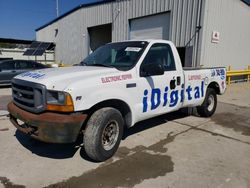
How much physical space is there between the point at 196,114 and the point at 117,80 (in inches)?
147

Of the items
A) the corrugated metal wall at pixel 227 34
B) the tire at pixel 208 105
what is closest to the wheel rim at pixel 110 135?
the tire at pixel 208 105

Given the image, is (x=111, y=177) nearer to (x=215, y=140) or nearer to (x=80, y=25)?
(x=215, y=140)

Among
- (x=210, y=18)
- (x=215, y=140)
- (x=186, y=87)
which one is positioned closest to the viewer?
(x=215, y=140)

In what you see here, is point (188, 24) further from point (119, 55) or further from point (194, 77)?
point (119, 55)

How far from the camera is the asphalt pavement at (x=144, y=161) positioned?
3207 mm

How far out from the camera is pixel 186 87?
17.4ft

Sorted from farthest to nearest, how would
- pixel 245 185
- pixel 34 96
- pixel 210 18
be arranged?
1. pixel 210 18
2. pixel 34 96
3. pixel 245 185

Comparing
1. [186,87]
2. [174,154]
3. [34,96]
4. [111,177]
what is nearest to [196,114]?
[186,87]

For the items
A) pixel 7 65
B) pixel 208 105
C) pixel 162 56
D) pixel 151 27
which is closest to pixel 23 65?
pixel 7 65

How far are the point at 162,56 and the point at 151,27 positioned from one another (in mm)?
10095

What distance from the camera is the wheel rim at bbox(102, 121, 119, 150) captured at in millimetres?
3778

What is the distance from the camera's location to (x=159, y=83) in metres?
4.49

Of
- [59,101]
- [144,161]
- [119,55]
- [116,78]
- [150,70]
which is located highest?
[119,55]

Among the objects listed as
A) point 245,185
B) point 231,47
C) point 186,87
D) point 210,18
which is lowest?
point 245,185
